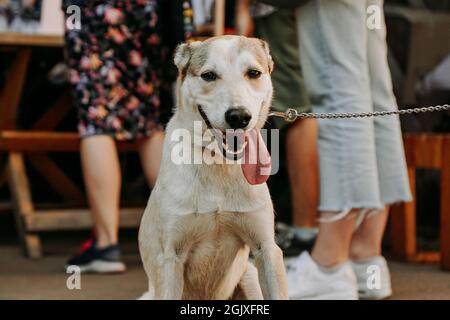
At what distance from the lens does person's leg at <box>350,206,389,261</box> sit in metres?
2.73

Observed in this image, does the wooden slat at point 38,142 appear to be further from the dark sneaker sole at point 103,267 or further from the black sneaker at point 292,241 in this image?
the black sneaker at point 292,241

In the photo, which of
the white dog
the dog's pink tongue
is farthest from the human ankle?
the dog's pink tongue

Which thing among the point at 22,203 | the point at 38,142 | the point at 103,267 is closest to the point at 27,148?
the point at 38,142

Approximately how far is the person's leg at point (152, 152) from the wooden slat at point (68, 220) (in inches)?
20.8

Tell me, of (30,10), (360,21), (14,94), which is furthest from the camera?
(30,10)

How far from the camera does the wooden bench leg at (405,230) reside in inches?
140

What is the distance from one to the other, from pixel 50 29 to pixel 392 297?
2.42m

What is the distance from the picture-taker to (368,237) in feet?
9.02

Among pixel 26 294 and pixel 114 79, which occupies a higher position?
pixel 114 79

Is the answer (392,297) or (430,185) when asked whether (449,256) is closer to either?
(392,297)

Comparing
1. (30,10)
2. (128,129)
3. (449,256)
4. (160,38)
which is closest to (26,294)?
(128,129)

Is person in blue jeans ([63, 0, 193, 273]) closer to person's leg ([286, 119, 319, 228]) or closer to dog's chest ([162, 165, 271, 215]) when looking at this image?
person's leg ([286, 119, 319, 228])

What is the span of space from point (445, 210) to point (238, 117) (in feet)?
6.09

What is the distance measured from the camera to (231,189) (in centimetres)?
187
